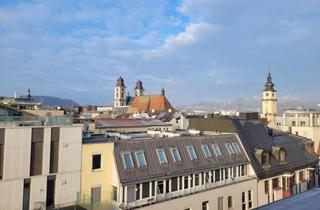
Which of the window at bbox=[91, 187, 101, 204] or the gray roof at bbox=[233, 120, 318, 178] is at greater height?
the gray roof at bbox=[233, 120, 318, 178]

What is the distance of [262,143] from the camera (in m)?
31.2

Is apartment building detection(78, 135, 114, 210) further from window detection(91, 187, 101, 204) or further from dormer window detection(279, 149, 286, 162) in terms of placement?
dormer window detection(279, 149, 286, 162)

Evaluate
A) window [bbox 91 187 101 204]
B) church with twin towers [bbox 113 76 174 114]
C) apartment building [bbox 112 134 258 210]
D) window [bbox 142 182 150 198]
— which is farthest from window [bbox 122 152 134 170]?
church with twin towers [bbox 113 76 174 114]

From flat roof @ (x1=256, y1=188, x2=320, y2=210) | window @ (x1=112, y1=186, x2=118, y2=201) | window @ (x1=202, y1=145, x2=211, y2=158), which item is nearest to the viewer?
flat roof @ (x1=256, y1=188, x2=320, y2=210)

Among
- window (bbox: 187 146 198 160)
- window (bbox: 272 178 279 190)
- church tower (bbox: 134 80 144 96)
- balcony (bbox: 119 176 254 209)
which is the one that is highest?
church tower (bbox: 134 80 144 96)

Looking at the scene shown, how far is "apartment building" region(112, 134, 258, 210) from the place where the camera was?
65.7ft

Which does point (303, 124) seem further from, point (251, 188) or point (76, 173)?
point (76, 173)

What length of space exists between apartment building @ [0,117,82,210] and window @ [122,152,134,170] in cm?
304

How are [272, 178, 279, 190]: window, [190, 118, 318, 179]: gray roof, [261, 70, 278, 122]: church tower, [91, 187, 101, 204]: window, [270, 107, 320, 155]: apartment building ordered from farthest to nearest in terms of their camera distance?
[261, 70, 278, 122]: church tower < [270, 107, 320, 155]: apartment building < [272, 178, 279, 190]: window < [190, 118, 318, 179]: gray roof < [91, 187, 101, 204]: window

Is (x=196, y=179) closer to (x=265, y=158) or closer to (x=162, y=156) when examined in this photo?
(x=162, y=156)

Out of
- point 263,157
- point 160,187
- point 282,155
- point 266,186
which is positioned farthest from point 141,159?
point 282,155

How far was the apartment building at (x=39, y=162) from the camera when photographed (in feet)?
53.3

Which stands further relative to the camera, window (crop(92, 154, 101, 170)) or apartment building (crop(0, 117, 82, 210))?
window (crop(92, 154, 101, 170))

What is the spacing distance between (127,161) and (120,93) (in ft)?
376
